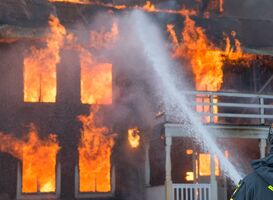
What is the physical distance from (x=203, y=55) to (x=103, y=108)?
154 inches

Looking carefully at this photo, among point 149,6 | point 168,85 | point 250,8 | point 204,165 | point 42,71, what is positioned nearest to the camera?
point 42,71

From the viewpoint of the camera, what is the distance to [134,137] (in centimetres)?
1805

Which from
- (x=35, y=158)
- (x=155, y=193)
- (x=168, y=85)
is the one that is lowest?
(x=155, y=193)

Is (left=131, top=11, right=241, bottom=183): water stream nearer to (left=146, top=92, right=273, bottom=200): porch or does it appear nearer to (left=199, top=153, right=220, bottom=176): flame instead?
(left=146, top=92, right=273, bottom=200): porch

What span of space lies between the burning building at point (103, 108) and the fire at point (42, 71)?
31 mm

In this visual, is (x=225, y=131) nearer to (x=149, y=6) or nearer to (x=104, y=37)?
(x=104, y=37)

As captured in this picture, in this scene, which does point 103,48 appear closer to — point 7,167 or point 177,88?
point 177,88

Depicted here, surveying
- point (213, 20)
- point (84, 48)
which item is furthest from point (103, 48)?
point (213, 20)

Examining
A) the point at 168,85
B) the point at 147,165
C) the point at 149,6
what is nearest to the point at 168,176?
the point at 147,165

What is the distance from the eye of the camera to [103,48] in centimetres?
1762

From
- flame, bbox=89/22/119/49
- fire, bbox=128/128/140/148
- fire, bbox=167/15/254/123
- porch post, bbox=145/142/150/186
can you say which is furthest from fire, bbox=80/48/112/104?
fire, bbox=167/15/254/123

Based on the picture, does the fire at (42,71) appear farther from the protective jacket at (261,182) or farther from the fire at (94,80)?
the protective jacket at (261,182)

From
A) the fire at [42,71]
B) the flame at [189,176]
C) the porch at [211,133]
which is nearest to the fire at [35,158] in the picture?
the fire at [42,71]

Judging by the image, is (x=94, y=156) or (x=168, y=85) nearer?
(x=94, y=156)
